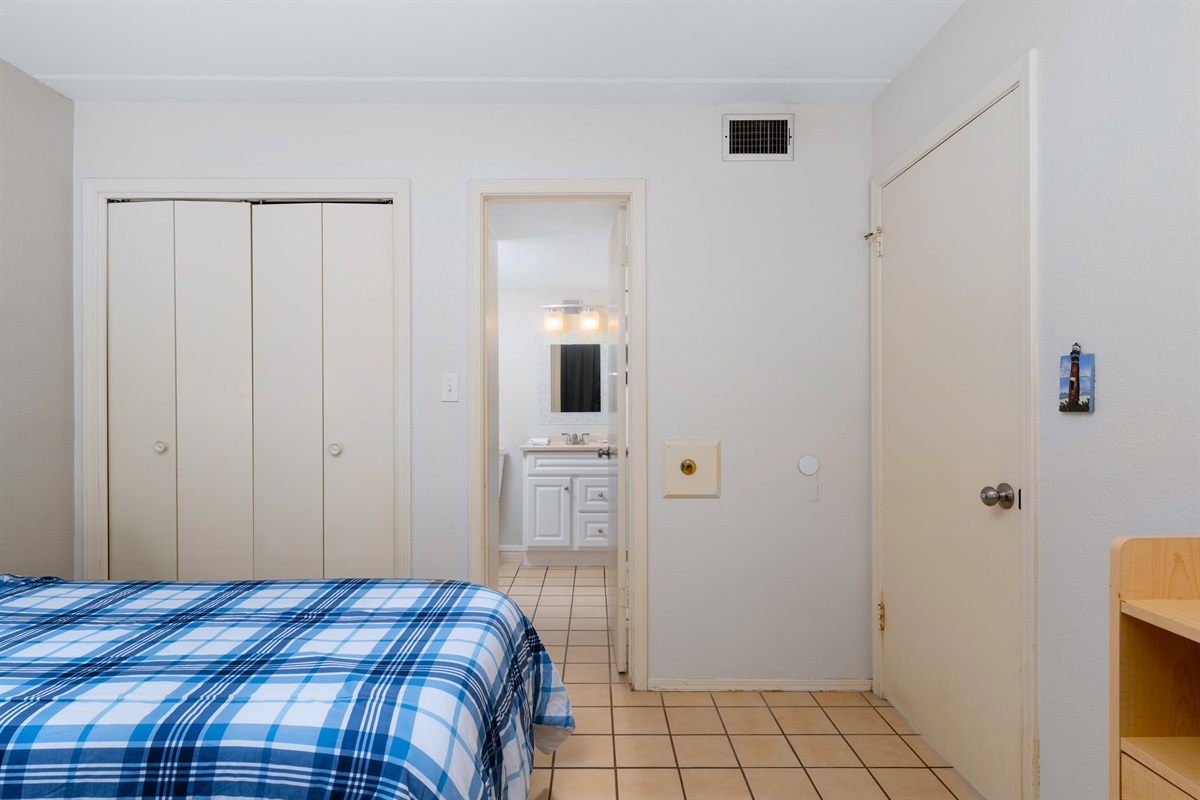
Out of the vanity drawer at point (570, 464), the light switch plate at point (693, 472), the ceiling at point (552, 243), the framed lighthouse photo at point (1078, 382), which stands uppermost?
the ceiling at point (552, 243)

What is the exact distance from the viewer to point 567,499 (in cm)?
475

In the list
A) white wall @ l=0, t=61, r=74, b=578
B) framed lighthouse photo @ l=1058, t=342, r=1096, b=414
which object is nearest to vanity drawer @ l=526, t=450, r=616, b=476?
white wall @ l=0, t=61, r=74, b=578

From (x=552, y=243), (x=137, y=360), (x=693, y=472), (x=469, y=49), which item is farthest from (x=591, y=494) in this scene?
(x=469, y=49)

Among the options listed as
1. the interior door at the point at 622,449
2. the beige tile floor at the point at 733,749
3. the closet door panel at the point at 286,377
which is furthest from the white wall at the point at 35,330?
the interior door at the point at 622,449

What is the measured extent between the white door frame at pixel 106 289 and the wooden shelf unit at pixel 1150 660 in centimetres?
230

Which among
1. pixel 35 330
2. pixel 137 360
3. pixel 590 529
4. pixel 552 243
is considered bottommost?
pixel 590 529

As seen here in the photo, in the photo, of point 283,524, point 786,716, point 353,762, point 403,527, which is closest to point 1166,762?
point 353,762

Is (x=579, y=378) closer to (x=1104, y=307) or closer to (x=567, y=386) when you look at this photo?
(x=567, y=386)

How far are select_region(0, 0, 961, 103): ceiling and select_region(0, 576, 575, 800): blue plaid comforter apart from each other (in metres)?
1.78

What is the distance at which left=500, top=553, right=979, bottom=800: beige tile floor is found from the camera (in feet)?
6.56

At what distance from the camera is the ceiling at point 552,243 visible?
11.8 ft

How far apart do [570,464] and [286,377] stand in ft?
7.95

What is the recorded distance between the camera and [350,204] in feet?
8.80

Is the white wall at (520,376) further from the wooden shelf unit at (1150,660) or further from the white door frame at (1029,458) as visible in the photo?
the wooden shelf unit at (1150,660)
